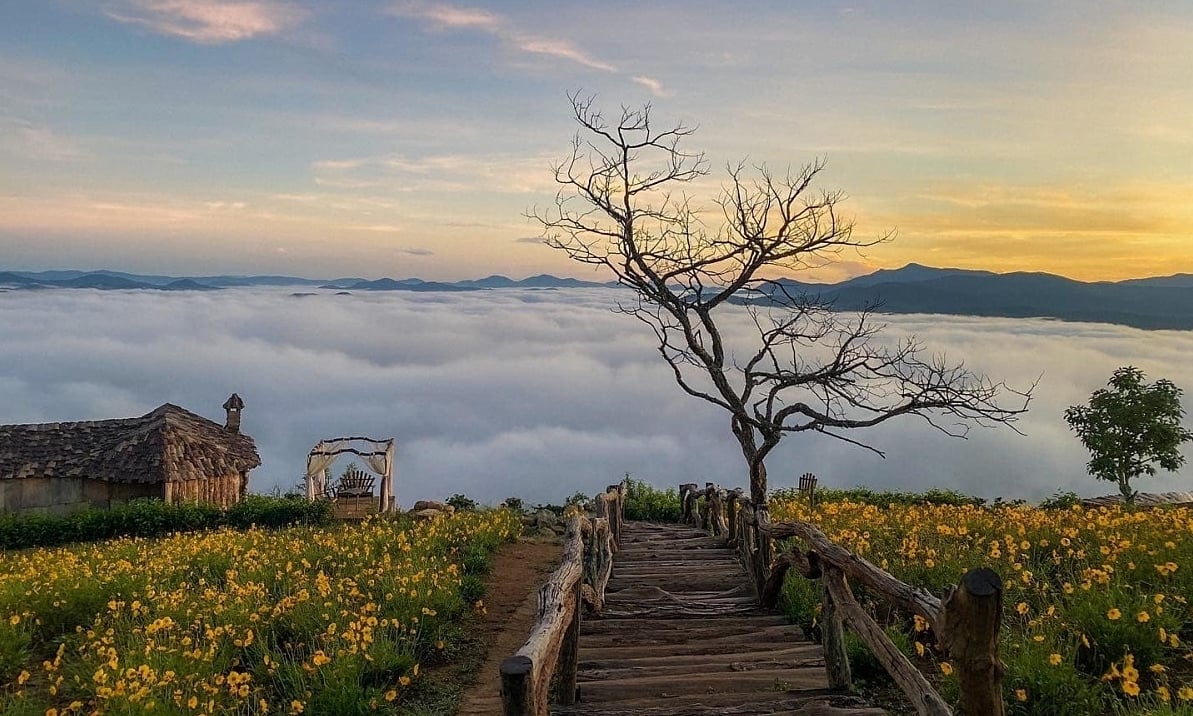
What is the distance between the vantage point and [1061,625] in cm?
566

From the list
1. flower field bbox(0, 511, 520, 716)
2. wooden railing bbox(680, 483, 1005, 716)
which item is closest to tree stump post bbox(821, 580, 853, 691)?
wooden railing bbox(680, 483, 1005, 716)

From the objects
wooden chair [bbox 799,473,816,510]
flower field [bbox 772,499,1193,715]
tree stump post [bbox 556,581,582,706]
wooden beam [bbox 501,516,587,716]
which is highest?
wooden beam [bbox 501,516,587,716]

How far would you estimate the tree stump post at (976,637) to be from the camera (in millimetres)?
3666

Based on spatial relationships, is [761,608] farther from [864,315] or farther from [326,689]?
[864,315]

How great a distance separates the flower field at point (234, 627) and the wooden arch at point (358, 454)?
15.3 m

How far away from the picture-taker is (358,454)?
28656 millimetres

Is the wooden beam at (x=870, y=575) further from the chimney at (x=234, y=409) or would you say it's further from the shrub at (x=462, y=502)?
the chimney at (x=234, y=409)

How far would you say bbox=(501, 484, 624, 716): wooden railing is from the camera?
3.76 metres

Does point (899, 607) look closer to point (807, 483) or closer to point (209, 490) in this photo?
point (807, 483)

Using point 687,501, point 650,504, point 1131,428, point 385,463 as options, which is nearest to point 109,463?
point 385,463

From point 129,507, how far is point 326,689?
62.0 ft

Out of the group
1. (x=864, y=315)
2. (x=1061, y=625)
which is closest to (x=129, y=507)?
(x=864, y=315)

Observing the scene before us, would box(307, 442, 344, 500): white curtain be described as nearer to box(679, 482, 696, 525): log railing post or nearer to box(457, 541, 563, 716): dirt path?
box(679, 482, 696, 525): log railing post

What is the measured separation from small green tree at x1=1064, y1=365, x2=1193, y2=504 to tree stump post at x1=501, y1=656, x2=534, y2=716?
3049cm
